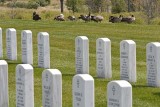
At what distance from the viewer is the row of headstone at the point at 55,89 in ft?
28.8

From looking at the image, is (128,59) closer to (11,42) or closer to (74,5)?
(11,42)

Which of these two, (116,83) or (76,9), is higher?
(116,83)

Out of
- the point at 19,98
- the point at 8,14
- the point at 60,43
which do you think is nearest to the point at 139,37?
the point at 60,43

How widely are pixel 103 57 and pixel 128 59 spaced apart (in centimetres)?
90

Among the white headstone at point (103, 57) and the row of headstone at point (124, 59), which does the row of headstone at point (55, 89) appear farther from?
the white headstone at point (103, 57)

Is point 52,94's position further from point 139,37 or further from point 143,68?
point 139,37

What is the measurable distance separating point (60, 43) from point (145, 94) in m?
12.7

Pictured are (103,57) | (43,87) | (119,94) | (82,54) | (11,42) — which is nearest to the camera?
(119,94)

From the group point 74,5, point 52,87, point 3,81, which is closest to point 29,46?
point 3,81

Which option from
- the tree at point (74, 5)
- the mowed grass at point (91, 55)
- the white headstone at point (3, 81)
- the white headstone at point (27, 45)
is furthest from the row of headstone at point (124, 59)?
the tree at point (74, 5)

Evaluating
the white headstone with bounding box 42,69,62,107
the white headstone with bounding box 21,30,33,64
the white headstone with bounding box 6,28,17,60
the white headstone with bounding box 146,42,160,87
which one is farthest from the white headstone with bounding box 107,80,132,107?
the white headstone with bounding box 6,28,17,60

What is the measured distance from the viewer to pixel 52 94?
406 inches

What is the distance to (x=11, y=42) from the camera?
1916 cm

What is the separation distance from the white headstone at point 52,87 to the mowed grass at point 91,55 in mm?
2227
